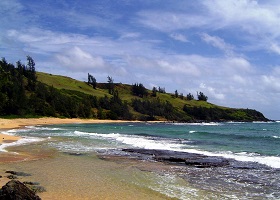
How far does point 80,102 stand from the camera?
127 meters

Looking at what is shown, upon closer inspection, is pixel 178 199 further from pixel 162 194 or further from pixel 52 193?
pixel 52 193

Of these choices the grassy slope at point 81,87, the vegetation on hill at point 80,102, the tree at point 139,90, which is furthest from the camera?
the tree at point 139,90

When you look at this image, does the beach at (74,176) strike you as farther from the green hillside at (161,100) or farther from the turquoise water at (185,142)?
the green hillside at (161,100)

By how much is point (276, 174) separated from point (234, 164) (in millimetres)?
3762

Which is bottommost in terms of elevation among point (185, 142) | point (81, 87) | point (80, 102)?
point (185, 142)

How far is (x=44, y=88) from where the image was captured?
119 metres

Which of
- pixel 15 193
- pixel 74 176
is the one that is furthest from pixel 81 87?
pixel 15 193

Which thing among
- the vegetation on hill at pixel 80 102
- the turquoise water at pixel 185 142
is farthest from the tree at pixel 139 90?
the turquoise water at pixel 185 142

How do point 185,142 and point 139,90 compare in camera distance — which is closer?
point 185,142

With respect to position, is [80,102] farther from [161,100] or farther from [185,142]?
[185,142]

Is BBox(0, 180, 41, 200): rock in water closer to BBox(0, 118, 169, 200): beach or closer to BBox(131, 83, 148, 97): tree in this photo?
BBox(0, 118, 169, 200): beach

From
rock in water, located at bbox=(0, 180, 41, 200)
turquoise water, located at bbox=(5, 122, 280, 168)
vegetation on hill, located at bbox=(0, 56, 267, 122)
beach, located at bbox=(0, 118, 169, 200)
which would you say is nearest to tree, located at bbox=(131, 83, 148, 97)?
vegetation on hill, located at bbox=(0, 56, 267, 122)

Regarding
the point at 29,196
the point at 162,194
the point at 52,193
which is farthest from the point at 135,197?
the point at 29,196

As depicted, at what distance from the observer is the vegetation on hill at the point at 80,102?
99125 millimetres
